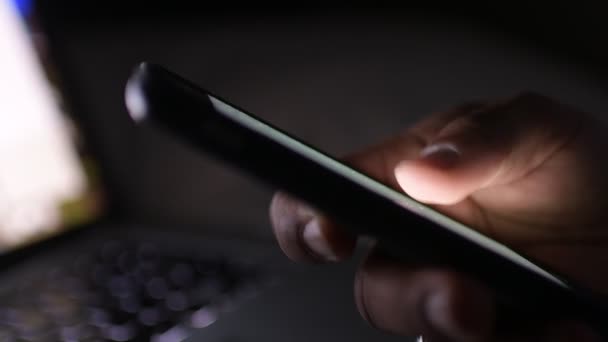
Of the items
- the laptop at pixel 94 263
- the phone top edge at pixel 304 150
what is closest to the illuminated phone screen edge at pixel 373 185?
the phone top edge at pixel 304 150

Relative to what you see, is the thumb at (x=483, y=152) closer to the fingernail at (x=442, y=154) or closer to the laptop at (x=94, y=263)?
the fingernail at (x=442, y=154)

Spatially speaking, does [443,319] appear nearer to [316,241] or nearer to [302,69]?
[316,241]

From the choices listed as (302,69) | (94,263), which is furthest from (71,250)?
(302,69)

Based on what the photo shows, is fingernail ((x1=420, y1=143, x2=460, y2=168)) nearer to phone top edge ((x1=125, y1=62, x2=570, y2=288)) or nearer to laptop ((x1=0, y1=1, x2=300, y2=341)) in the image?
phone top edge ((x1=125, y1=62, x2=570, y2=288))

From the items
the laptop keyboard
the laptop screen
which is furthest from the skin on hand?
the laptop screen

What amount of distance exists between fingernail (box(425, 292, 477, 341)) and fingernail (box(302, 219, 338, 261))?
6cm

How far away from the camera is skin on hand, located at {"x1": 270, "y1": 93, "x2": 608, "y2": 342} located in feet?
0.77

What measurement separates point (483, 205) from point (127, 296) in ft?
0.89

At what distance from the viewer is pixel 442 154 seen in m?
0.28

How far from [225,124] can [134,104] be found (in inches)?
1.0

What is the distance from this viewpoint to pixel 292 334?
352 millimetres

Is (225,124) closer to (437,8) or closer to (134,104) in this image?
(134,104)

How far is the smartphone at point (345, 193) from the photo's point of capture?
6.6 inches

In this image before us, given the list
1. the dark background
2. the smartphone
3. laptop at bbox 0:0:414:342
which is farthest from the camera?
the dark background
